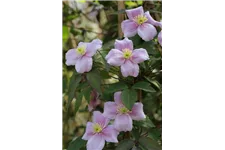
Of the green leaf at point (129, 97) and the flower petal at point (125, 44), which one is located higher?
the flower petal at point (125, 44)

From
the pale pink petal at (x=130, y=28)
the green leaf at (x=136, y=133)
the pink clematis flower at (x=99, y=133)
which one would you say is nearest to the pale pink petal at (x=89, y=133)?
the pink clematis flower at (x=99, y=133)

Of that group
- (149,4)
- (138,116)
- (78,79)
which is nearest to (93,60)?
(78,79)

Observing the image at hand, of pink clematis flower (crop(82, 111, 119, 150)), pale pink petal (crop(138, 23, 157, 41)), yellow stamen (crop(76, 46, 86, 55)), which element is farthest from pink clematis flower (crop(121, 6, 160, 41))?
pink clematis flower (crop(82, 111, 119, 150))

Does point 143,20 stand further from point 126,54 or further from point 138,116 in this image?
point 138,116

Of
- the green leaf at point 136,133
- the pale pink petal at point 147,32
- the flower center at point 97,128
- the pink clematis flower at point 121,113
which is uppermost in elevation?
the pale pink petal at point 147,32

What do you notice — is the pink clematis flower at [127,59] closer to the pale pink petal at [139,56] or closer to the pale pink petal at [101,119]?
the pale pink petal at [139,56]

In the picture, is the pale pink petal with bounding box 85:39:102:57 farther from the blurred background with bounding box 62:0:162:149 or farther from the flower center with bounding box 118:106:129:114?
the blurred background with bounding box 62:0:162:149
